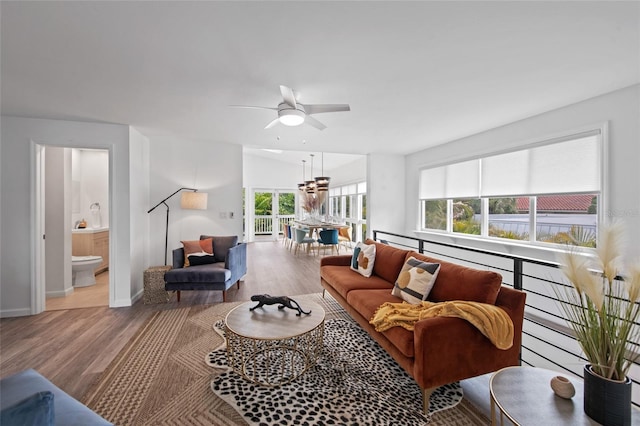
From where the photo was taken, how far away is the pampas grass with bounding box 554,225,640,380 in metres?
1.00

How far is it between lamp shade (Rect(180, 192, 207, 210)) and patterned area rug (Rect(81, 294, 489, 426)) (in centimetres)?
191

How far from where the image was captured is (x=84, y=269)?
4.32 meters

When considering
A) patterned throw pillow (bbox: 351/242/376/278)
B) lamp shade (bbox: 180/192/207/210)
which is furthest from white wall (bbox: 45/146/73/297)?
patterned throw pillow (bbox: 351/242/376/278)

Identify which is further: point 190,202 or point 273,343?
point 190,202

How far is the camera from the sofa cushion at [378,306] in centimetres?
177

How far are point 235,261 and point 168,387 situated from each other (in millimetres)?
2100

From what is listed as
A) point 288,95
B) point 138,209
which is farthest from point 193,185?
point 288,95

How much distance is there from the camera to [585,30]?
1725mm

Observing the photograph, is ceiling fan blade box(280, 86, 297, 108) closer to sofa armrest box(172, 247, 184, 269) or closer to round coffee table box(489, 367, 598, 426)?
round coffee table box(489, 367, 598, 426)

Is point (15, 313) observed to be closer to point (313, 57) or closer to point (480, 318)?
point (313, 57)

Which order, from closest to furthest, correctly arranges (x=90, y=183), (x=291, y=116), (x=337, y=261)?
(x=291, y=116), (x=337, y=261), (x=90, y=183)

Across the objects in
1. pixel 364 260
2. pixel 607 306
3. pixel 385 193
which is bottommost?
pixel 364 260

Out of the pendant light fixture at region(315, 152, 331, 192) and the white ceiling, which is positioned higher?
the white ceiling

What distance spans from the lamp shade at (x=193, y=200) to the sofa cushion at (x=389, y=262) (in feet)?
9.40
